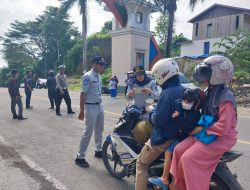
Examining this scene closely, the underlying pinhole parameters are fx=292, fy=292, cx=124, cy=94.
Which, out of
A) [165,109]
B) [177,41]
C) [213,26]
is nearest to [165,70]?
[165,109]

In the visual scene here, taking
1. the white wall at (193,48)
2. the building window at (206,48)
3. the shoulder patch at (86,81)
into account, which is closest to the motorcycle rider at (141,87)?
the shoulder patch at (86,81)

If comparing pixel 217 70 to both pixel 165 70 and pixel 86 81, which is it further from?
pixel 86 81

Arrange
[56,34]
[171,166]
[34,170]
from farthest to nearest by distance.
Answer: [56,34] → [34,170] → [171,166]

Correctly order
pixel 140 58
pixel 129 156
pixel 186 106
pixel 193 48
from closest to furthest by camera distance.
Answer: pixel 186 106
pixel 129 156
pixel 140 58
pixel 193 48

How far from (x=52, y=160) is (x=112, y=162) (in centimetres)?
134

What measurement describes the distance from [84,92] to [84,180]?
1553 millimetres

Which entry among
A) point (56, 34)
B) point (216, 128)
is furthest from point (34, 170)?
point (56, 34)

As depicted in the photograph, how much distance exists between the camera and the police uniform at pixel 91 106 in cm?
523

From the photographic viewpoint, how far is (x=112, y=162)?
4.93 meters

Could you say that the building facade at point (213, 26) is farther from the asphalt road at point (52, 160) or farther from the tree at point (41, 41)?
the asphalt road at point (52, 160)

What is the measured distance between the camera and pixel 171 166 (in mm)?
2982

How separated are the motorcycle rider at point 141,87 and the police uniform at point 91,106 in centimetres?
68

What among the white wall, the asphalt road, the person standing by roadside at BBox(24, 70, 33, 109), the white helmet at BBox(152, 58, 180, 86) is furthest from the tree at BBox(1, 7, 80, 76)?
the white helmet at BBox(152, 58, 180, 86)

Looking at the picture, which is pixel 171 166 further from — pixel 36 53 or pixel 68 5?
pixel 36 53
